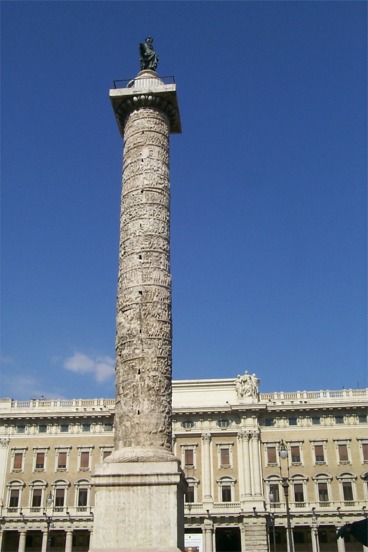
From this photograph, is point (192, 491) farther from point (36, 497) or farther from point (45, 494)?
point (36, 497)

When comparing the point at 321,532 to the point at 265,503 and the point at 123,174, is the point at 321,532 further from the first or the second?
the point at 123,174

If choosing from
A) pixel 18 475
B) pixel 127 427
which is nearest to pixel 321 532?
pixel 18 475

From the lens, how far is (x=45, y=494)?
3731 centimetres

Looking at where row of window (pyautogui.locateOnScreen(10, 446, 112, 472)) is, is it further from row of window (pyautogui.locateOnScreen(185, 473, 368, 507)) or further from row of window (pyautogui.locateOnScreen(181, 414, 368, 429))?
row of window (pyautogui.locateOnScreen(185, 473, 368, 507))

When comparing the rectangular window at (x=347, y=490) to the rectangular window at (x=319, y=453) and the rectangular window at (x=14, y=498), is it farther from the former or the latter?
the rectangular window at (x=14, y=498)

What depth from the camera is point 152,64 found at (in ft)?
61.1

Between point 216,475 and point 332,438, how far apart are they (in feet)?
24.8

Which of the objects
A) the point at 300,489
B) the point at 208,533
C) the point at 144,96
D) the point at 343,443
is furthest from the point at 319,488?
the point at 144,96

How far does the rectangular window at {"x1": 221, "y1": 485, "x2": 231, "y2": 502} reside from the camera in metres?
36.2

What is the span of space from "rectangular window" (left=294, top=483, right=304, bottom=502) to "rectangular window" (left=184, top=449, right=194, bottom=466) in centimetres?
647

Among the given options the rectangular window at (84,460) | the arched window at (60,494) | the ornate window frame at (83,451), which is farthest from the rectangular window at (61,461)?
the rectangular window at (84,460)

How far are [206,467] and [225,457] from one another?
4.36 feet

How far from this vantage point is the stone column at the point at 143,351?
41.6 feet

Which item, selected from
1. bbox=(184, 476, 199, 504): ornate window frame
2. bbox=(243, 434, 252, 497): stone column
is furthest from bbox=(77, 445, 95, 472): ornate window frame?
bbox=(243, 434, 252, 497): stone column
